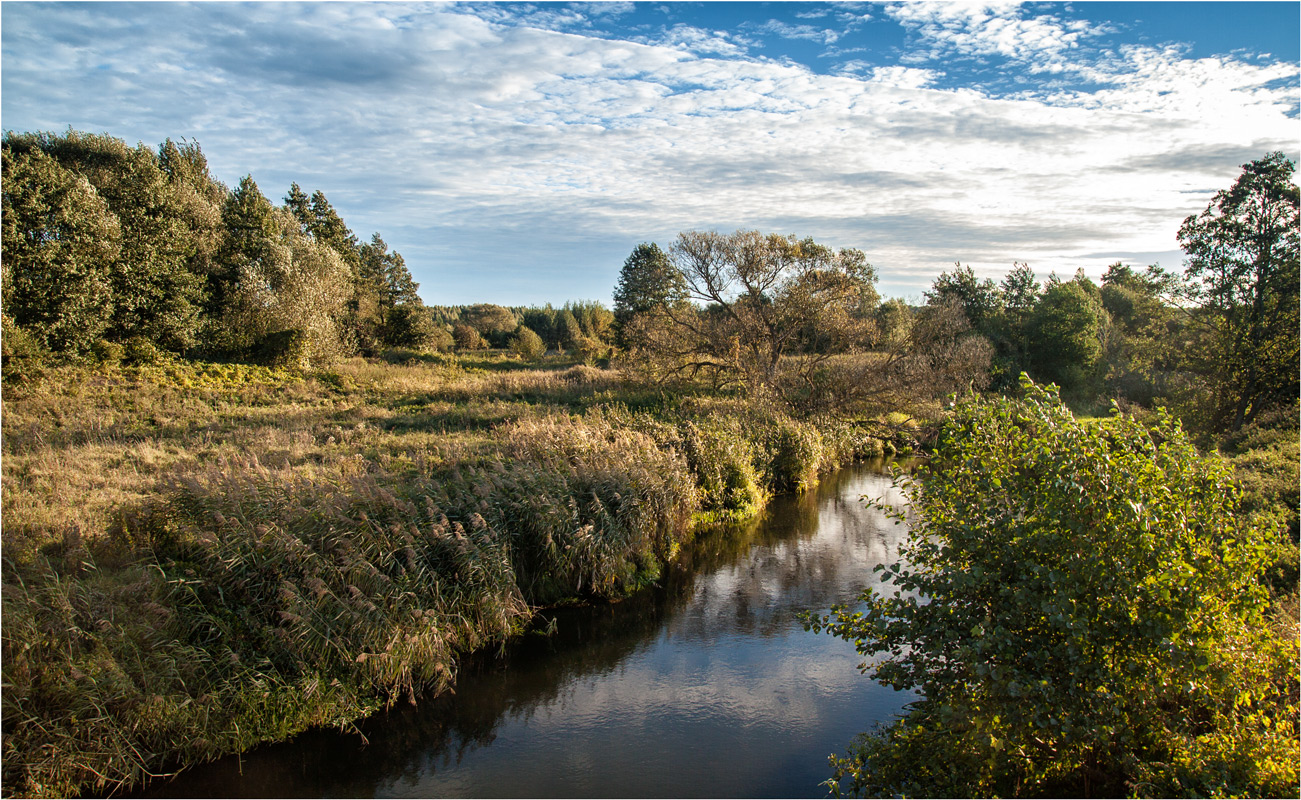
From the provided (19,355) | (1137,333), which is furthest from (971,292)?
(19,355)

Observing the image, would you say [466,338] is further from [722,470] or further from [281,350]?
[722,470]

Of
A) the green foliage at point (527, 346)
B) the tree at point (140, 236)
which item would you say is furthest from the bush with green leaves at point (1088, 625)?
the green foliage at point (527, 346)

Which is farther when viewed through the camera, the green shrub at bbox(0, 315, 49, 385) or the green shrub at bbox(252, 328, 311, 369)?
the green shrub at bbox(252, 328, 311, 369)

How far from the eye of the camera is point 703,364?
25906 mm

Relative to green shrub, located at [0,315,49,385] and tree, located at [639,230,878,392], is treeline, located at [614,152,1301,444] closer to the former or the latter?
tree, located at [639,230,878,392]

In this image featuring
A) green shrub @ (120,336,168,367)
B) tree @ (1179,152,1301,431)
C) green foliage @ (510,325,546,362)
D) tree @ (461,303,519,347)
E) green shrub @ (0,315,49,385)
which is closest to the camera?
tree @ (1179,152,1301,431)

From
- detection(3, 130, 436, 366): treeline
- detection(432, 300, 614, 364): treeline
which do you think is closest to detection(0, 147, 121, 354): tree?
detection(3, 130, 436, 366): treeline

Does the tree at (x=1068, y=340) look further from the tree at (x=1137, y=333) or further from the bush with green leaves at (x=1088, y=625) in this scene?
the bush with green leaves at (x=1088, y=625)

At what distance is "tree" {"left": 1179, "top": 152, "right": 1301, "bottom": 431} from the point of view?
50.7ft

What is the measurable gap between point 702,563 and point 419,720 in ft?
21.9

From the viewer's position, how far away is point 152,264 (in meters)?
23.7

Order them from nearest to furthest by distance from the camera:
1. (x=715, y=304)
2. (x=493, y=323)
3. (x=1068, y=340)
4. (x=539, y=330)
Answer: (x=715, y=304) < (x=1068, y=340) < (x=493, y=323) < (x=539, y=330)

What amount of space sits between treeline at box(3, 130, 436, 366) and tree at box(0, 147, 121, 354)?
0.03m

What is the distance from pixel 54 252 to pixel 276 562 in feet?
61.7
